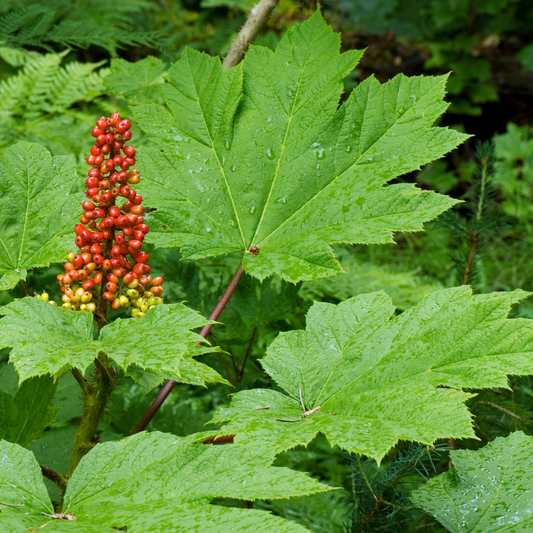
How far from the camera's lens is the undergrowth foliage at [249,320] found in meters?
0.88

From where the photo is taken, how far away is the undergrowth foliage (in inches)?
34.5

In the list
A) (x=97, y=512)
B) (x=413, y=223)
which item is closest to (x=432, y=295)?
(x=413, y=223)

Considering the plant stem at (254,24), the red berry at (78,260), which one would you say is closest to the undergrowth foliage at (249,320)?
the red berry at (78,260)

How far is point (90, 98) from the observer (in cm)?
216

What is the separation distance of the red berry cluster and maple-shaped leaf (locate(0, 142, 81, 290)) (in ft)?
0.65

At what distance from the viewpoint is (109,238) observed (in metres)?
1.03

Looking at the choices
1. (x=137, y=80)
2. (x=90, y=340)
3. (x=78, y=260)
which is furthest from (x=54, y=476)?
(x=137, y=80)

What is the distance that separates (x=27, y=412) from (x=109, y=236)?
49 centimetres

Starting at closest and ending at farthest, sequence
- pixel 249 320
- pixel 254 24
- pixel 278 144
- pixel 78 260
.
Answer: pixel 78 260 < pixel 278 144 < pixel 249 320 < pixel 254 24

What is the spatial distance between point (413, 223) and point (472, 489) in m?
0.53

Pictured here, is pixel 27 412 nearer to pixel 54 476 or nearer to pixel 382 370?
pixel 54 476

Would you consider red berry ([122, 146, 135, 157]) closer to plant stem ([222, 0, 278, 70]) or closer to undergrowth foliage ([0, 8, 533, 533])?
undergrowth foliage ([0, 8, 533, 533])

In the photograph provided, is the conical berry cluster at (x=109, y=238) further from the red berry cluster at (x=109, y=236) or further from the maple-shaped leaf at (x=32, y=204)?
the maple-shaped leaf at (x=32, y=204)

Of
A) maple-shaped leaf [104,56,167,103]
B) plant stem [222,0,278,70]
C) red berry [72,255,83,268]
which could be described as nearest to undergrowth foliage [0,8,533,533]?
red berry [72,255,83,268]
